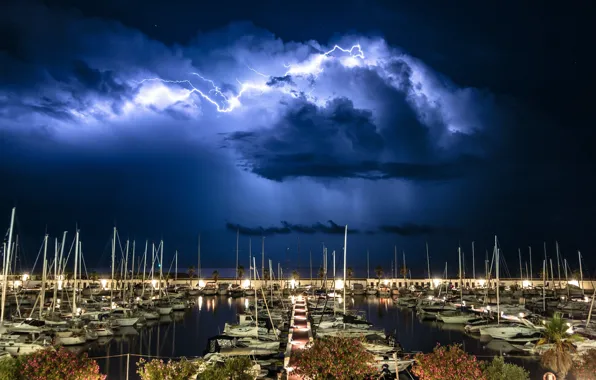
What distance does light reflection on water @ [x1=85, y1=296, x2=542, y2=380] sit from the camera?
3770 cm

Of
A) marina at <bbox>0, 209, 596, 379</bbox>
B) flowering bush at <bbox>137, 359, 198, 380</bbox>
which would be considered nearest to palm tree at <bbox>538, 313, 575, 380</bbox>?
marina at <bbox>0, 209, 596, 379</bbox>

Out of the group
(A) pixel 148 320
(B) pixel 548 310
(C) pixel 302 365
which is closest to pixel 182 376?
(C) pixel 302 365

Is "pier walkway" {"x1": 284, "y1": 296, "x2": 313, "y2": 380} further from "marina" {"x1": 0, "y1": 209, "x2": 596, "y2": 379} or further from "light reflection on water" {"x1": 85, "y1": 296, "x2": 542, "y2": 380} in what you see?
"light reflection on water" {"x1": 85, "y1": 296, "x2": 542, "y2": 380}

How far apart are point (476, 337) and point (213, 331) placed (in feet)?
85.2

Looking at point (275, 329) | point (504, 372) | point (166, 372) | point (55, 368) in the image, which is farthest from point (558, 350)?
point (275, 329)

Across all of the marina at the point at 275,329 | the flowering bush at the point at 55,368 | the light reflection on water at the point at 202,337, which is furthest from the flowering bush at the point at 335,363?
the light reflection on water at the point at 202,337

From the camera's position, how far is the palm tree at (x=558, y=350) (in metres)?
19.8

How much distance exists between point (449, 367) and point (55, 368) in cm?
1240

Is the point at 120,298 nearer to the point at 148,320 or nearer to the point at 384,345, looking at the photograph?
the point at 148,320

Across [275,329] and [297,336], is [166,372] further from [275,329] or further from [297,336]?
[275,329]

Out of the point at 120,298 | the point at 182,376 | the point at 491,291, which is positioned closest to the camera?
the point at 182,376

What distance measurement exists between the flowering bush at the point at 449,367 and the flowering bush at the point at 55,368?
1077cm

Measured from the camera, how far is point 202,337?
47.2 m

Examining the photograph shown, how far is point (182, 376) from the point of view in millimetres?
15953
